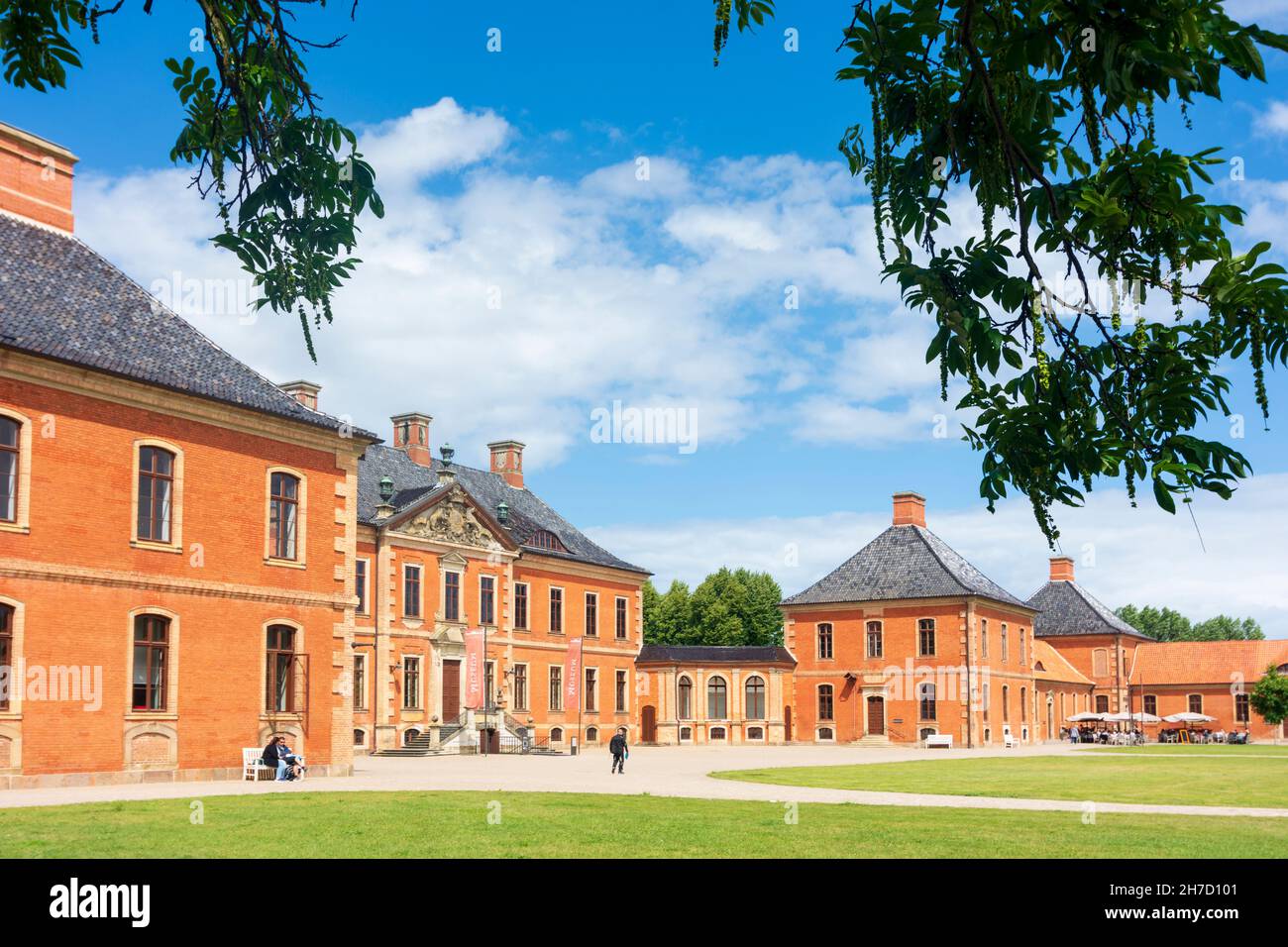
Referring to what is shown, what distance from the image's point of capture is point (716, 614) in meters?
80.3

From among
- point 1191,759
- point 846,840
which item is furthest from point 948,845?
point 1191,759

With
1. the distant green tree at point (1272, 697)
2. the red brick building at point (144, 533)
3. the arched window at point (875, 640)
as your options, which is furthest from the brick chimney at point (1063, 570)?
the red brick building at point (144, 533)

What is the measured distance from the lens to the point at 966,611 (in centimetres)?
5719

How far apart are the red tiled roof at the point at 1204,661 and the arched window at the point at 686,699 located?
32.4 m

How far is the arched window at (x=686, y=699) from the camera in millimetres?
58406

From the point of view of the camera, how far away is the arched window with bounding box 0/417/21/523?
21656mm

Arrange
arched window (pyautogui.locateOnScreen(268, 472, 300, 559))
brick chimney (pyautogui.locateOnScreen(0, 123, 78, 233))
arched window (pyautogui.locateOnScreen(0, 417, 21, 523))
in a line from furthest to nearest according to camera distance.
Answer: arched window (pyautogui.locateOnScreen(268, 472, 300, 559)), brick chimney (pyautogui.locateOnScreen(0, 123, 78, 233)), arched window (pyautogui.locateOnScreen(0, 417, 21, 523))

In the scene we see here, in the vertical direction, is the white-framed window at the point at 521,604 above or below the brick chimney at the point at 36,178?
below

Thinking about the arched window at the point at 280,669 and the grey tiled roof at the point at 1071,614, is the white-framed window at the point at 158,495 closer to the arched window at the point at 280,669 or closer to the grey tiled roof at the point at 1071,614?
the arched window at the point at 280,669

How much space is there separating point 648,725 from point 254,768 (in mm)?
35043

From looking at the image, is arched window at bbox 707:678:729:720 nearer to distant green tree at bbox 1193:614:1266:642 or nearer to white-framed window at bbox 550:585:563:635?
white-framed window at bbox 550:585:563:635

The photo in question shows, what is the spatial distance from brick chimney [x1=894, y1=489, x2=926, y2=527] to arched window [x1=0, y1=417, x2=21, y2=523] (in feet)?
156

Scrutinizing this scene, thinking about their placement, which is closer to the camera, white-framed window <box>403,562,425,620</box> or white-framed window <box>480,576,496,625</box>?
white-framed window <box>403,562,425,620</box>

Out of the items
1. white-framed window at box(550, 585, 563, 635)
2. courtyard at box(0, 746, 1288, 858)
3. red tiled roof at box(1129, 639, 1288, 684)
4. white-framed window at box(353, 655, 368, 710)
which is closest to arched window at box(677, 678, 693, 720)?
white-framed window at box(550, 585, 563, 635)
